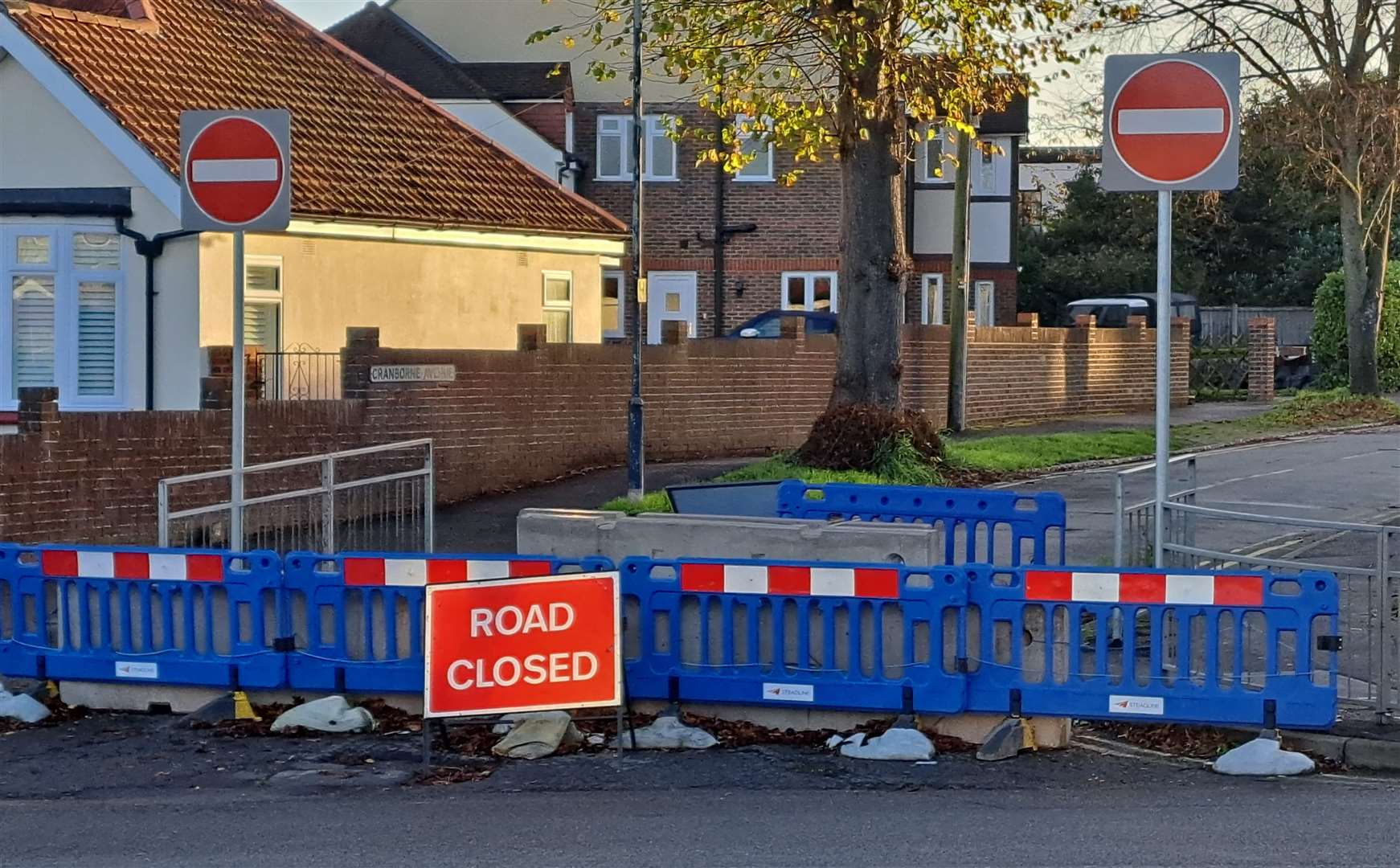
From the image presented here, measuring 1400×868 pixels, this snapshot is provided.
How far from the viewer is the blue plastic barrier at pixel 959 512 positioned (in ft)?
42.5

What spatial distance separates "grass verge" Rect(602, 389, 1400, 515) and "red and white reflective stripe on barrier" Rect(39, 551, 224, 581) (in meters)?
→ 6.14

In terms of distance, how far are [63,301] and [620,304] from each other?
18698 millimetres

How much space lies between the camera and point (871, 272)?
21969mm

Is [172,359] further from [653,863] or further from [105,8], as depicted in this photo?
[653,863]

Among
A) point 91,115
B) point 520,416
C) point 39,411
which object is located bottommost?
point 520,416

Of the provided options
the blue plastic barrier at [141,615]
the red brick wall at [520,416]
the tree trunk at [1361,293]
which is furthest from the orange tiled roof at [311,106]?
the tree trunk at [1361,293]

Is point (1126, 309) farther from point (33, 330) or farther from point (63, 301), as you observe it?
point (33, 330)

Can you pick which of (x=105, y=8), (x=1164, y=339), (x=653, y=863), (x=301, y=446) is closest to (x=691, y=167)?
(x=105, y=8)

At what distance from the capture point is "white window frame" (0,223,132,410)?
70.5ft

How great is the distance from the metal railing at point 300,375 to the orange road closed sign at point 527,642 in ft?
40.9

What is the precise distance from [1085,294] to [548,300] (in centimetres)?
3220

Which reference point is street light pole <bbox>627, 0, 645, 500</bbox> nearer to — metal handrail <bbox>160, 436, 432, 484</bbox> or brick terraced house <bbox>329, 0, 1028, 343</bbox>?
metal handrail <bbox>160, 436, 432, 484</bbox>

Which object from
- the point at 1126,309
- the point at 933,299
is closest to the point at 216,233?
the point at 933,299

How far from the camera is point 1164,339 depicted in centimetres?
1051
